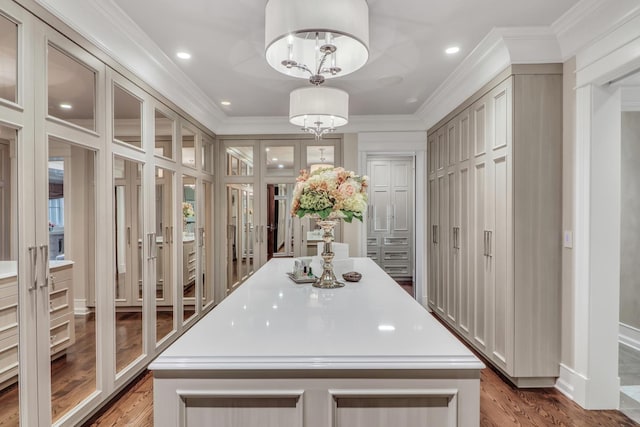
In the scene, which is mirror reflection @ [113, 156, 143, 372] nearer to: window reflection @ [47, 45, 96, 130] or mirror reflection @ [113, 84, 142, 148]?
mirror reflection @ [113, 84, 142, 148]

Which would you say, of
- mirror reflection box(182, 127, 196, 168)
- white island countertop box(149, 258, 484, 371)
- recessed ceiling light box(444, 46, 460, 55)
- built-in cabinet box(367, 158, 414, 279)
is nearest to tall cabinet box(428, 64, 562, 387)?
recessed ceiling light box(444, 46, 460, 55)

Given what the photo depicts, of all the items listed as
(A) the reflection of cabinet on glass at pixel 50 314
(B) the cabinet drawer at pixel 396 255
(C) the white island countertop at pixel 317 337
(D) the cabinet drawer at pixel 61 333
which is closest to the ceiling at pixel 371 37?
(A) the reflection of cabinet on glass at pixel 50 314

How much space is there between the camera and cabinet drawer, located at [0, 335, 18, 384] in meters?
1.56

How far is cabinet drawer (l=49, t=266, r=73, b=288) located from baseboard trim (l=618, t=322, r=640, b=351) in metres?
4.65

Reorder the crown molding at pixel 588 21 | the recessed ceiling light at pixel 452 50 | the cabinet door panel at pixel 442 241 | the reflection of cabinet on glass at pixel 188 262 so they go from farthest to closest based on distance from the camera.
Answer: the cabinet door panel at pixel 442 241
the reflection of cabinet on glass at pixel 188 262
the recessed ceiling light at pixel 452 50
the crown molding at pixel 588 21

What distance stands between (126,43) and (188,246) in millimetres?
2072

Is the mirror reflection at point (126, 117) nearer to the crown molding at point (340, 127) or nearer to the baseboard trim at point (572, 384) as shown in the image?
the crown molding at point (340, 127)

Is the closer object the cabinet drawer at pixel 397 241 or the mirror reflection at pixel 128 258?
the mirror reflection at pixel 128 258

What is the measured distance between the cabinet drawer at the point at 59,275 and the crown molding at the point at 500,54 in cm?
311

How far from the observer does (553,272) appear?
2529 millimetres

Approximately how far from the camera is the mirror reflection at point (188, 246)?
3.67 m

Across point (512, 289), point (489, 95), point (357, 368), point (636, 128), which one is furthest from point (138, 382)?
point (636, 128)

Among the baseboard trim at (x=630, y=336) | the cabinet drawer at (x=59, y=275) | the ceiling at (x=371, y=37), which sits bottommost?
the baseboard trim at (x=630, y=336)

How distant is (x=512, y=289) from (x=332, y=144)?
3001mm
